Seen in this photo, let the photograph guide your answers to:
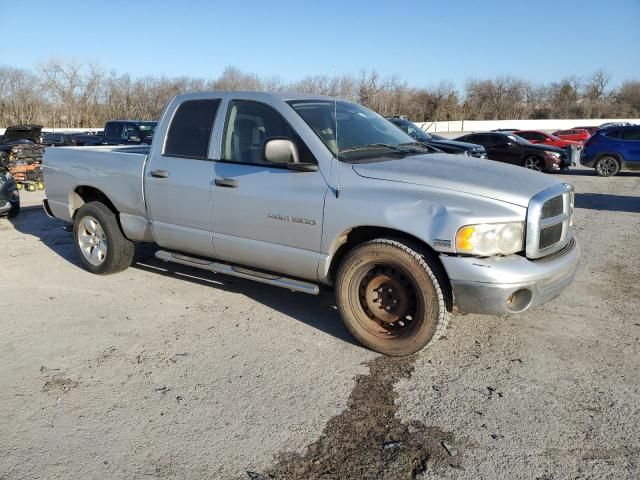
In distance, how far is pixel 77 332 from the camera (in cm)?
462

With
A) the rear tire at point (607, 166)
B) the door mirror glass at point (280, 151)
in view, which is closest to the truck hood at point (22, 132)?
the door mirror glass at point (280, 151)

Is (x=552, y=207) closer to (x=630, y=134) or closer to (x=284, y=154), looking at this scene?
(x=284, y=154)

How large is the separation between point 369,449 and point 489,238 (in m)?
1.61

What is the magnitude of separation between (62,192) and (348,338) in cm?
412

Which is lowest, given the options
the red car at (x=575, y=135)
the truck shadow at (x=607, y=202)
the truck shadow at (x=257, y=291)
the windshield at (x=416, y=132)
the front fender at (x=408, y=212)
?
the truck shadow at (x=257, y=291)

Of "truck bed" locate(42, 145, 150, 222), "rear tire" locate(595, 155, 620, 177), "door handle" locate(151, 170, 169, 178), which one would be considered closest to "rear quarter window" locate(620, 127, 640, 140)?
"rear tire" locate(595, 155, 620, 177)

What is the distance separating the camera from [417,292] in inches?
153

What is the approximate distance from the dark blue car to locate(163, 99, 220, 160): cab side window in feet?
54.9

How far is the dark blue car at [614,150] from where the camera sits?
17.6 meters

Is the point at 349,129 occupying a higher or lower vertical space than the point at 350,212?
higher

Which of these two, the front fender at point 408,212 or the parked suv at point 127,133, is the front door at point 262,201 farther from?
the parked suv at point 127,133

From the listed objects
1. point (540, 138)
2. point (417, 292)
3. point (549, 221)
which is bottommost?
point (417, 292)

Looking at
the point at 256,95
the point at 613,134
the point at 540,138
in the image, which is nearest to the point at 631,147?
the point at 613,134

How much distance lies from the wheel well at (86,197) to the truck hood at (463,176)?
11.5 feet
